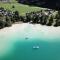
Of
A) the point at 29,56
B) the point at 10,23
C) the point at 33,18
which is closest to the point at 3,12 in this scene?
the point at 10,23

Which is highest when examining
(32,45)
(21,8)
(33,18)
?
(21,8)

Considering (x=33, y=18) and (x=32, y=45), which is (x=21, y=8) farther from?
(x=32, y=45)

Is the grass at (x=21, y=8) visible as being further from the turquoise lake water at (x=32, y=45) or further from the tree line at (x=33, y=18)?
the turquoise lake water at (x=32, y=45)

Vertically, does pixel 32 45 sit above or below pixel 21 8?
below

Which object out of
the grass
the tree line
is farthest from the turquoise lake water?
the grass

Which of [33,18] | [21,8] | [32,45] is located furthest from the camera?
[21,8]

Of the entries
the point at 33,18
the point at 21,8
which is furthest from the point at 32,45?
the point at 21,8

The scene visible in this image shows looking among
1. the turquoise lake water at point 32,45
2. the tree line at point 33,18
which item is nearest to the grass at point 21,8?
the tree line at point 33,18

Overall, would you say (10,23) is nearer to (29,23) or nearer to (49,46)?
(29,23)

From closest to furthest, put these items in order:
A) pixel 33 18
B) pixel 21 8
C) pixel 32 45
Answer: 1. pixel 32 45
2. pixel 33 18
3. pixel 21 8
